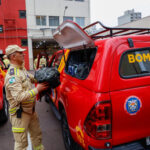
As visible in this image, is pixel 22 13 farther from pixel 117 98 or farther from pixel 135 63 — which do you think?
pixel 117 98

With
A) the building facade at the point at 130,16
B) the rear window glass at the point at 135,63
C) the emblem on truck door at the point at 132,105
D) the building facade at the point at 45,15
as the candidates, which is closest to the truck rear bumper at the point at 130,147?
the emblem on truck door at the point at 132,105

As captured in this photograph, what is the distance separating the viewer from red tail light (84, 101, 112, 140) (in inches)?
65.5

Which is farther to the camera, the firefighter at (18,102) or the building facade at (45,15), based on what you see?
the building facade at (45,15)

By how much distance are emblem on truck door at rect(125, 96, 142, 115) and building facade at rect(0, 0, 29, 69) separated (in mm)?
20767

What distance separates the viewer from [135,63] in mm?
1869

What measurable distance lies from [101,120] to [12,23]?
2155 centimetres

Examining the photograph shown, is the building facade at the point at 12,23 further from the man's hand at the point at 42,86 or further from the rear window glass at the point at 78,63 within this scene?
the man's hand at the point at 42,86

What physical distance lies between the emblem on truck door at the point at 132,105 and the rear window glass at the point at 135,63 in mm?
272

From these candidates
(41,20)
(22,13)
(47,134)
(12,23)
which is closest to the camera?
(47,134)

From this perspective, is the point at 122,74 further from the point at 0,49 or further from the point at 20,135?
the point at 0,49

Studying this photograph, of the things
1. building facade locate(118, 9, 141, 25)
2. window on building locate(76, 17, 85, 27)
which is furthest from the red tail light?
building facade locate(118, 9, 141, 25)

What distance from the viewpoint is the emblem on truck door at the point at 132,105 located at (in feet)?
5.57

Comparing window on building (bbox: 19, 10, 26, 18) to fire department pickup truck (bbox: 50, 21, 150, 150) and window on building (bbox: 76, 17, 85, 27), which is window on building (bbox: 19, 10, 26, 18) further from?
fire department pickup truck (bbox: 50, 21, 150, 150)

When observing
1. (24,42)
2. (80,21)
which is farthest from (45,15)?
(80,21)
